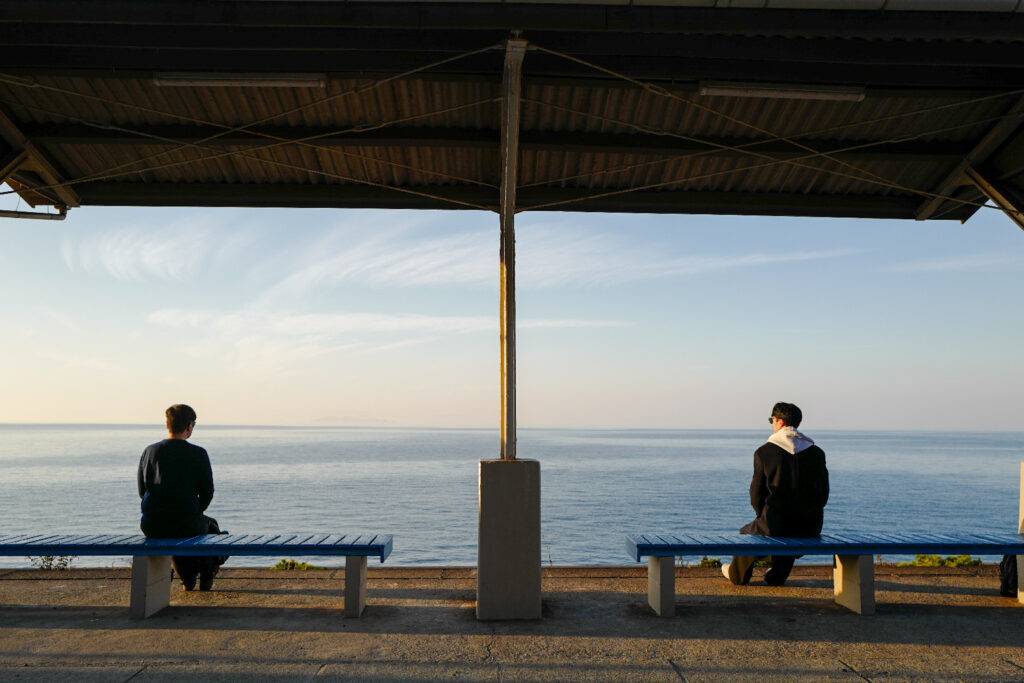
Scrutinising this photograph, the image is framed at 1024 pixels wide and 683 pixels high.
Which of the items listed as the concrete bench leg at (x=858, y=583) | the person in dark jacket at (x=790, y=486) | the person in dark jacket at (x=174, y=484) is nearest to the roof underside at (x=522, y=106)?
the person in dark jacket at (x=174, y=484)

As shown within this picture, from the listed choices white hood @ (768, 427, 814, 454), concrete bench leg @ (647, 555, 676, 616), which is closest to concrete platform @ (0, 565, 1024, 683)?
concrete bench leg @ (647, 555, 676, 616)

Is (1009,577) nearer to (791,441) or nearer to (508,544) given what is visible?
(791,441)

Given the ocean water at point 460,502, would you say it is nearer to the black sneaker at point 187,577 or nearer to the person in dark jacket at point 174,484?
the black sneaker at point 187,577

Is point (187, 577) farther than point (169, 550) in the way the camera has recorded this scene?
Yes

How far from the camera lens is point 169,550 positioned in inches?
197

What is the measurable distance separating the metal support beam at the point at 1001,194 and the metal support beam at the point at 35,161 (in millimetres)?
8682

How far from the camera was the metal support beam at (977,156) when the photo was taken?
20.8ft

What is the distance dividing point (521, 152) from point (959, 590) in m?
5.37

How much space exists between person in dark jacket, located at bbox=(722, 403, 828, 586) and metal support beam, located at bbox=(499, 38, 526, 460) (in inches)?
77.5

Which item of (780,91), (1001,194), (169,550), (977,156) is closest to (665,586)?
(169,550)

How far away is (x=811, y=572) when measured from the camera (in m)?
6.84

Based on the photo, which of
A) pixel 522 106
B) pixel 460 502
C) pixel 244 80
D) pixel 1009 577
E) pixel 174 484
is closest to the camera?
pixel 174 484

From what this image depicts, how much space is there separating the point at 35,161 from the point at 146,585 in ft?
13.7

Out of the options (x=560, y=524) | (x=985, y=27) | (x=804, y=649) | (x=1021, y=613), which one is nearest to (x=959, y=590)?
(x=1021, y=613)
